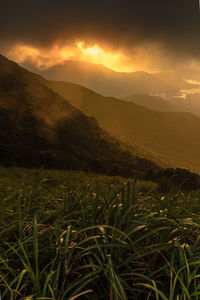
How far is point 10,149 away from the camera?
12.2 meters

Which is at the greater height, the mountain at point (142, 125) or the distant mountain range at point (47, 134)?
the mountain at point (142, 125)

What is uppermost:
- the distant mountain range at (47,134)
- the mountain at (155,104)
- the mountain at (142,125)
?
the mountain at (155,104)

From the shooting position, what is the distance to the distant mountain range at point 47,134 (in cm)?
1242

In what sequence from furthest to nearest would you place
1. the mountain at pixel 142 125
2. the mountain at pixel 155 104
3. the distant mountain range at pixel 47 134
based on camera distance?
1. the mountain at pixel 155 104
2. the mountain at pixel 142 125
3. the distant mountain range at pixel 47 134

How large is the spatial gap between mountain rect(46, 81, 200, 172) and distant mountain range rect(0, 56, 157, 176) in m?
23.6

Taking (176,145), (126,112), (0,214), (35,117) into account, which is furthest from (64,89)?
(0,214)

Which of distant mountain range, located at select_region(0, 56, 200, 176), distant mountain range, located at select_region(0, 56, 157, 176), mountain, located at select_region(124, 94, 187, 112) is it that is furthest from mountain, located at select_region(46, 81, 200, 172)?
mountain, located at select_region(124, 94, 187, 112)

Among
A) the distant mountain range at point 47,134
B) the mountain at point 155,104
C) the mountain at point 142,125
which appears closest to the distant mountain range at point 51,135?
the distant mountain range at point 47,134

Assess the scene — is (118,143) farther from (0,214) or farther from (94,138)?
(0,214)

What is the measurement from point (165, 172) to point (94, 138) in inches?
324

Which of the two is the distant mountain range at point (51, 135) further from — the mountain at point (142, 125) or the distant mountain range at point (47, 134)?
the mountain at point (142, 125)

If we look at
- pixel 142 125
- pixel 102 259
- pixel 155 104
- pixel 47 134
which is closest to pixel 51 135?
pixel 47 134

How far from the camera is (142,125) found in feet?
192

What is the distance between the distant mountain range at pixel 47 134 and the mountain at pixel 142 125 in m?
23.6
